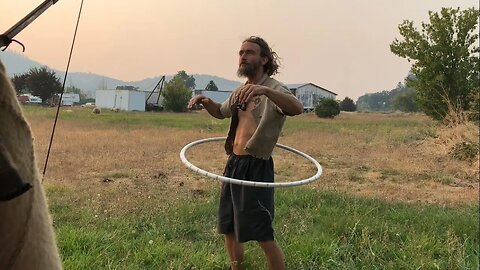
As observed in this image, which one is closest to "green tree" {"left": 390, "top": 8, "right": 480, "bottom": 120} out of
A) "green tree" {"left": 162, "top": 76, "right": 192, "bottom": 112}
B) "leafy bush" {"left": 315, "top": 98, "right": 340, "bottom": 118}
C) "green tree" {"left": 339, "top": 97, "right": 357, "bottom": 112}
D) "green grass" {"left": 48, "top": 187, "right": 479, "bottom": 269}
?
"green grass" {"left": 48, "top": 187, "right": 479, "bottom": 269}

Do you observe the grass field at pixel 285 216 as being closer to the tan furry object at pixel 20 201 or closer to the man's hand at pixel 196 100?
the tan furry object at pixel 20 201

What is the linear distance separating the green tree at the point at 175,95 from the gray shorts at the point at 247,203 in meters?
51.5

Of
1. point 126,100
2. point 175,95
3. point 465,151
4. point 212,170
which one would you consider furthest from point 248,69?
point 126,100

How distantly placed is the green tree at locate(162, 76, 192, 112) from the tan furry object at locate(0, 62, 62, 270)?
179 ft

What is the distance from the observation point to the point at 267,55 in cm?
372

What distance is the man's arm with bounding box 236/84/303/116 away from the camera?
3084 mm

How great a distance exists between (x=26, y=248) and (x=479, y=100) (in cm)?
1822

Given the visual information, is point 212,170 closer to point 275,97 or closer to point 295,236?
point 295,236

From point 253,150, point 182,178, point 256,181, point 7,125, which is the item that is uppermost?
point 7,125

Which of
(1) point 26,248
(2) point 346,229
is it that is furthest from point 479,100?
(1) point 26,248

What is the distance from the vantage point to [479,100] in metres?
16.8

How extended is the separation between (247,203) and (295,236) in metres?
1.84

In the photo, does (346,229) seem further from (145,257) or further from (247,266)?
(145,257)

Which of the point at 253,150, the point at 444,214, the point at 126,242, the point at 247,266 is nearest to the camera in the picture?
the point at 253,150
